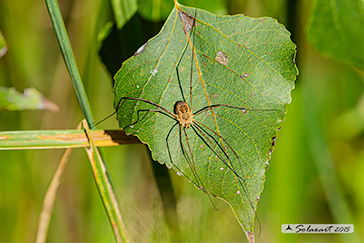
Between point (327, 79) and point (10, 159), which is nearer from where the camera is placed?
point (10, 159)

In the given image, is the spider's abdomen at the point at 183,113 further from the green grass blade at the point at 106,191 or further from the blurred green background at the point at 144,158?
the blurred green background at the point at 144,158

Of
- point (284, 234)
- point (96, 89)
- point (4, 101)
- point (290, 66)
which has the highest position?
point (96, 89)

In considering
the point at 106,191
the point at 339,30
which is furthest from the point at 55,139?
the point at 339,30

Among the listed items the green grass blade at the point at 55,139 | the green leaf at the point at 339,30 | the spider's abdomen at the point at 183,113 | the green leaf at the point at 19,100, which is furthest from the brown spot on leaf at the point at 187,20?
the green leaf at the point at 19,100

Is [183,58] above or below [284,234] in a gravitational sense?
above

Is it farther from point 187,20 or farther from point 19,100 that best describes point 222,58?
point 19,100

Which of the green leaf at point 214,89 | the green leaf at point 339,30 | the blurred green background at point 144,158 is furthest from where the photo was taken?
the blurred green background at point 144,158

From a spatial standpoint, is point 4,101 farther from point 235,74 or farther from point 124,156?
point 235,74

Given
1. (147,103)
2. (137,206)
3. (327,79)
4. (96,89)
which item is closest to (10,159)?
(96,89)
